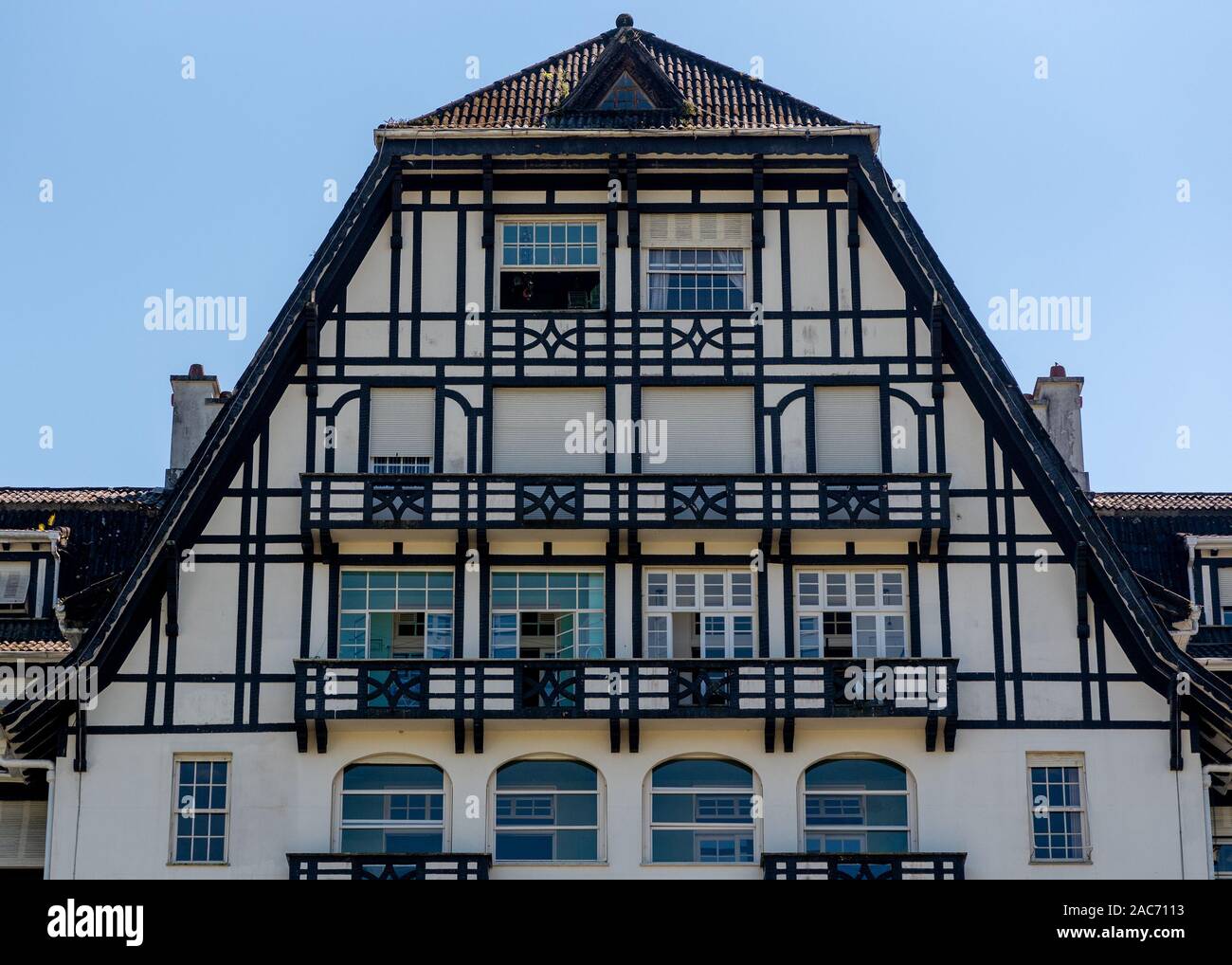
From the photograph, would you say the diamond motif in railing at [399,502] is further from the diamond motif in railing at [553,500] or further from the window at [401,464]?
the diamond motif in railing at [553,500]

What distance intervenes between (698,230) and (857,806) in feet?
38.8

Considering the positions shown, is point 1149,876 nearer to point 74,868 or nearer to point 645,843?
point 645,843

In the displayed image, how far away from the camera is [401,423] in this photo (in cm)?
4456

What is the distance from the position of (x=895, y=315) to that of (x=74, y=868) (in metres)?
18.7

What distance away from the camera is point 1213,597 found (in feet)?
161

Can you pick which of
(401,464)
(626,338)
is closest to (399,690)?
(401,464)

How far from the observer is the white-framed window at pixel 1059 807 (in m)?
42.0

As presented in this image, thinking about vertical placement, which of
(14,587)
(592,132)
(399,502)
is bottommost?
(14,587)

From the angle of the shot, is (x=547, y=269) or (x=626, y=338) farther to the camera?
(x=547, y=269)

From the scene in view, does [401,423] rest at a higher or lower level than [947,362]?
lower

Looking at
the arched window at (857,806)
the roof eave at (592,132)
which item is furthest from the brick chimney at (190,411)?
the arched window at (857,806)

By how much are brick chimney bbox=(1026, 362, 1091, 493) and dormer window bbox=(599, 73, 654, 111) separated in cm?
1140

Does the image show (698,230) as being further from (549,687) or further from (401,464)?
(549,687)

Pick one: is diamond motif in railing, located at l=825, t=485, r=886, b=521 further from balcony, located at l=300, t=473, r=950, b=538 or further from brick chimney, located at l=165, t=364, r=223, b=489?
brick chimney, located at l=165, t=364, r=223, b=489
